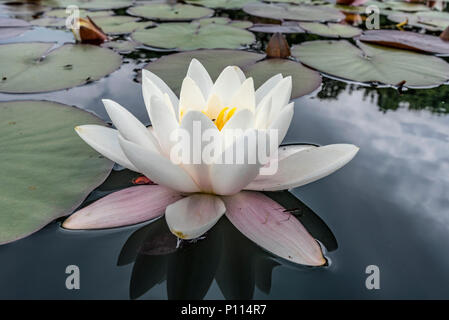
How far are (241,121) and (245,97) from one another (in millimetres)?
145

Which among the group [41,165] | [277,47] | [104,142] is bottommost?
[41,165]

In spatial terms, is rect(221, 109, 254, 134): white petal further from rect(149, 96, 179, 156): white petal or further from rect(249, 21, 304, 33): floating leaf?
rect(249, 21, 304, 33): floating leaf

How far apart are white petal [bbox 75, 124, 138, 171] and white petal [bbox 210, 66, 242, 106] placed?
32 cm

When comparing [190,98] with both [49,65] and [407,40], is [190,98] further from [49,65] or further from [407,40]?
[407,40]

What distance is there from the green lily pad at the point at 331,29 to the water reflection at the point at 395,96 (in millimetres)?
1062

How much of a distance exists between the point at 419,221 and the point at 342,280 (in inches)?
13.7

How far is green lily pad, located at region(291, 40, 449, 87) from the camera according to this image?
200cm

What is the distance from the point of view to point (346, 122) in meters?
1.54

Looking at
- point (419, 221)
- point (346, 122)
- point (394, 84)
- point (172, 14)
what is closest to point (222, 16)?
point (172, 14)

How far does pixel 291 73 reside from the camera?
198cm

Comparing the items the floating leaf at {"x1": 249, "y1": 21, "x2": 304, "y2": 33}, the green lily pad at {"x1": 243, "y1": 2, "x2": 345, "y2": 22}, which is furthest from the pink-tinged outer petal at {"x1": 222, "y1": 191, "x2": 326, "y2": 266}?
the green lily pad at {"x1": 243, "y1": 2, "x2": 345, "y2": 22}

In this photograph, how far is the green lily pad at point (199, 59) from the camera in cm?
191

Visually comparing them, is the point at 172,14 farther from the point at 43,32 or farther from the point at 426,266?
the point at 426,266

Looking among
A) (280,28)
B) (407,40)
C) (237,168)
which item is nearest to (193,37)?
(280,28)
